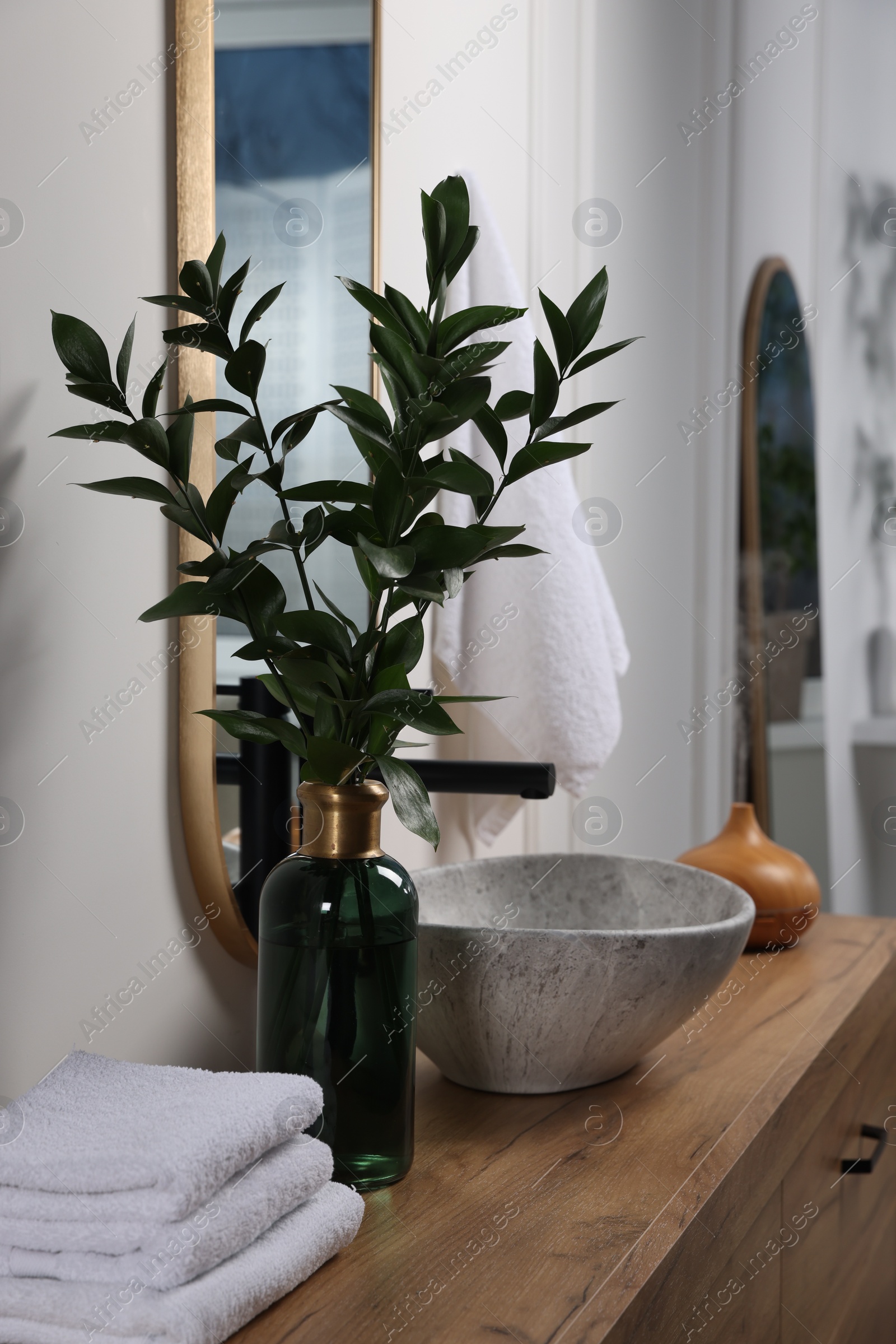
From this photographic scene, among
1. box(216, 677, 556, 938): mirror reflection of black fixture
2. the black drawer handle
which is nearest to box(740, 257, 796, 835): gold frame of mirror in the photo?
the black drawer handle

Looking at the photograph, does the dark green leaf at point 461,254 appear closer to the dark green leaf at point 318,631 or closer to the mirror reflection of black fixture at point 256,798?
the dark green leaf at point 318,631

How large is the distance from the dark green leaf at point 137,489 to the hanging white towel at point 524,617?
57cm

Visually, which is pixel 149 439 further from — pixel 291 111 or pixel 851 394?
pixel 851 394

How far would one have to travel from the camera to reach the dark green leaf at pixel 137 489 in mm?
623

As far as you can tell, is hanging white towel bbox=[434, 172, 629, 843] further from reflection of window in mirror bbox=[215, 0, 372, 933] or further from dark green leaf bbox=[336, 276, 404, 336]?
dark green leaf bbox=[336, 276, 404, 336]

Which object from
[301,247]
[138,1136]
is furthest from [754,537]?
[138,1136]

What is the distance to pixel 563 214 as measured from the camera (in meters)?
1.52

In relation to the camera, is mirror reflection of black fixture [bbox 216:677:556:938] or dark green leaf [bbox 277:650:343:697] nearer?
dark green leaf [bbox 277:650:343:697]

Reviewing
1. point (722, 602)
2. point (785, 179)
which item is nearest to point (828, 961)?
point (722, 602)

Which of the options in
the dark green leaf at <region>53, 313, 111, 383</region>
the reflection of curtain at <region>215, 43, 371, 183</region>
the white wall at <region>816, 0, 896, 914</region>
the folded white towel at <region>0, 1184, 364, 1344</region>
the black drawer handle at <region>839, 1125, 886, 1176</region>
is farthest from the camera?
the white wall at <region>816, 0, 896, 914</region>

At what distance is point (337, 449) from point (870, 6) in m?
2.24

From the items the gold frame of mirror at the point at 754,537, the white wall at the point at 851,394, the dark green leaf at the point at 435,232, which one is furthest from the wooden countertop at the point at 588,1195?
the white wall at the point at 851,394

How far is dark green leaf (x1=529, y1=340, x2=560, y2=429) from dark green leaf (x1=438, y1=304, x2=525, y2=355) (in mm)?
40

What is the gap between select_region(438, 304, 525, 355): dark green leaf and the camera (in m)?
0.65
